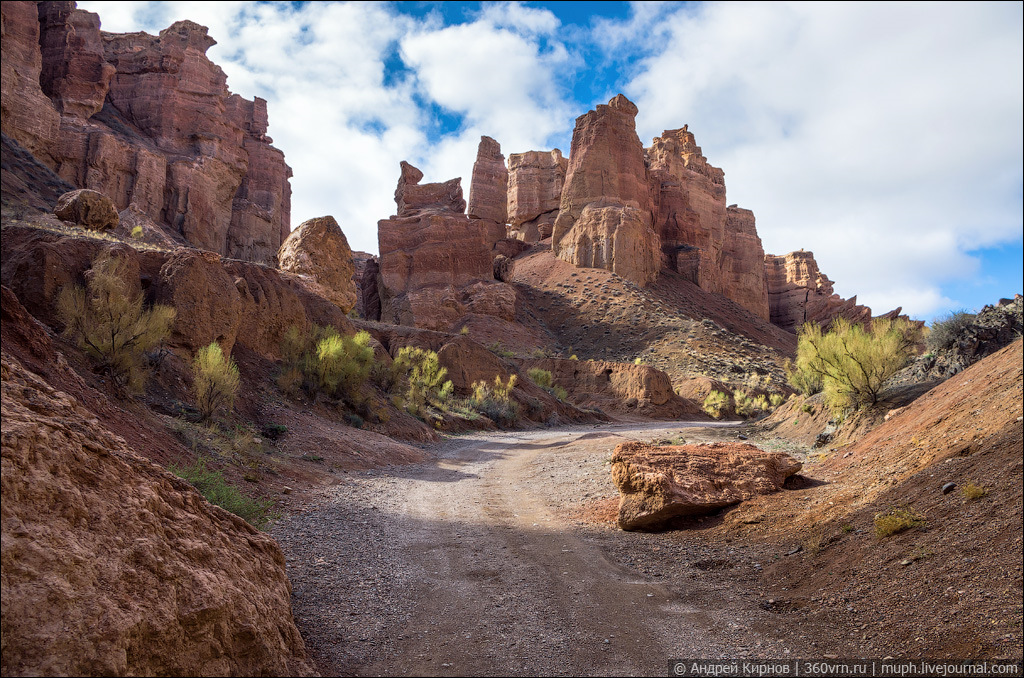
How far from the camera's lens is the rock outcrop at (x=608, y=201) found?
A: 61.5 meters

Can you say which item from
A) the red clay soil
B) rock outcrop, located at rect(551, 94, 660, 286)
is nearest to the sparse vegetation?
the red clay soil

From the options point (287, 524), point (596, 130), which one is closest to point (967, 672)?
point (287, 524)

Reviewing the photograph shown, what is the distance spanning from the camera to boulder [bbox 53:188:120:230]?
1938 cm

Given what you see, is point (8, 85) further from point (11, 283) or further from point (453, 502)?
point (453, 502)

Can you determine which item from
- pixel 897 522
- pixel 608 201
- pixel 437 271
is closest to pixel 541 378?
pixel 437 271

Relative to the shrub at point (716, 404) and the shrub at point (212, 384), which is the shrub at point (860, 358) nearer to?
the shrub at point (212, 384)

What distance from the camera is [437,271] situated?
52312 millimetres

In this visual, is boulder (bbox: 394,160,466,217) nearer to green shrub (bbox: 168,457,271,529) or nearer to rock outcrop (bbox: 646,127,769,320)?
rock outcrop (bbox: 646,127,769,320)

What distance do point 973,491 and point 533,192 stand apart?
77840mm

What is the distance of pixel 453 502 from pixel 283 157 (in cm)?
7057

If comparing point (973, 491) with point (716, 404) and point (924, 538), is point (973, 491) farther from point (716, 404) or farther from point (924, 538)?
point (716, 404)

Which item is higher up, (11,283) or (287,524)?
(11,283)

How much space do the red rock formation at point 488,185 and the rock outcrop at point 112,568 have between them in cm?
7413

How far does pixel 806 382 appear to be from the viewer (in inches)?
752
